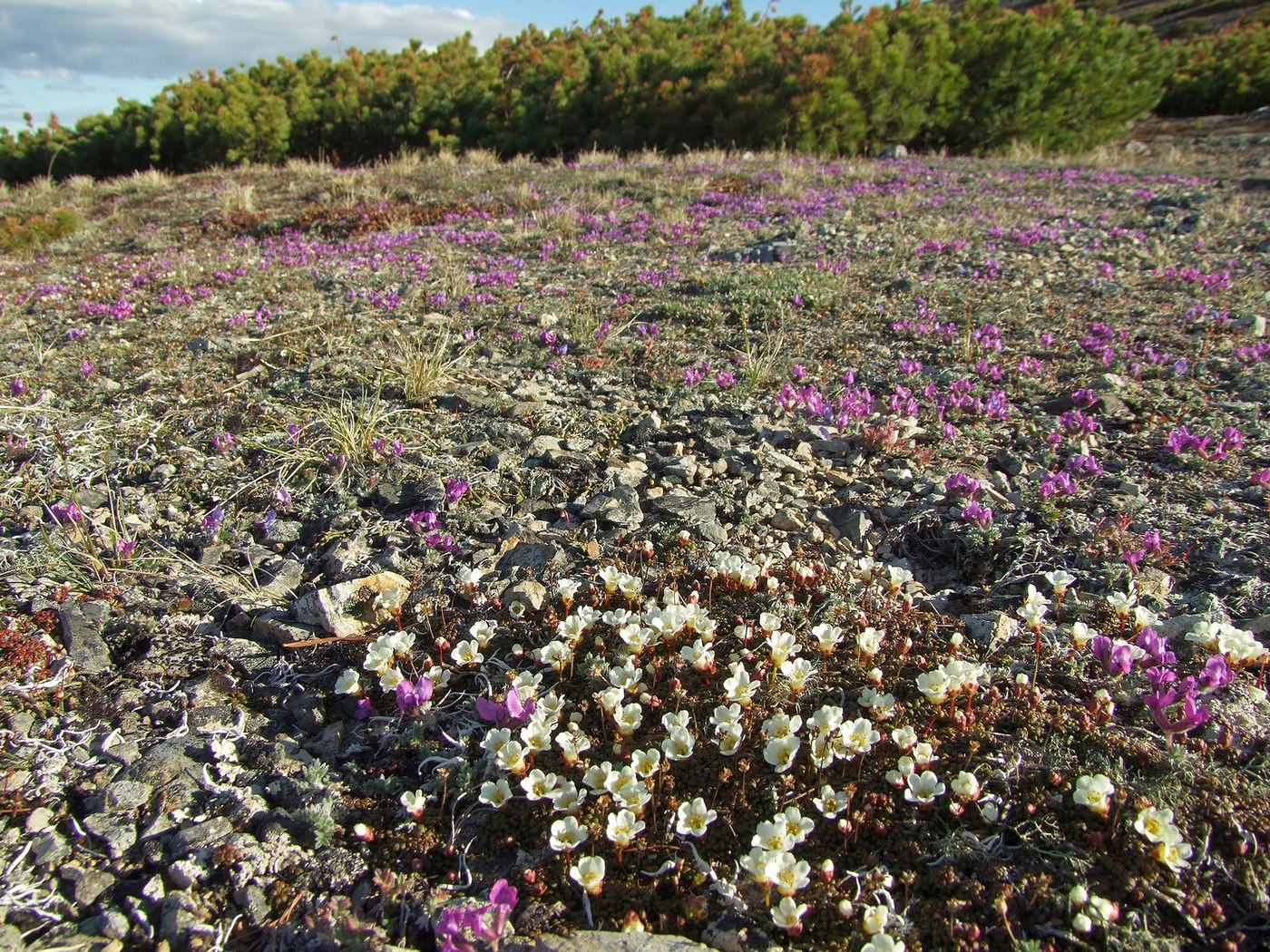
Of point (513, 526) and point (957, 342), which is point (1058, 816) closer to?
point (513, 526)

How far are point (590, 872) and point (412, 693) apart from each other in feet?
3.36

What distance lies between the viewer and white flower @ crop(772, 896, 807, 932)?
7.26 ft

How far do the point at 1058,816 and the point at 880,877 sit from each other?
0.65 meters

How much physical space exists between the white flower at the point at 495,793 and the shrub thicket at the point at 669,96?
17643mm

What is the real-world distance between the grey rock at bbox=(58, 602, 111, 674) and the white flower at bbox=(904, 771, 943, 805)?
10.4 ft

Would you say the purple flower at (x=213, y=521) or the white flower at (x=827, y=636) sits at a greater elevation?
the purple flower at (x=213, y=521)

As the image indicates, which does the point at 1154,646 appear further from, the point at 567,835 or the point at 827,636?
the point at 567,835

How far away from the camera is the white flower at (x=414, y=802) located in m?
2.60

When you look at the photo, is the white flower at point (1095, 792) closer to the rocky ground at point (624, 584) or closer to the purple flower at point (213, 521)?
the rocky ground at point (624, 584)

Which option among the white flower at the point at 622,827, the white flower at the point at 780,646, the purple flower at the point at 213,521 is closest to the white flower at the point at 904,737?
the white flower at the point at 780,646

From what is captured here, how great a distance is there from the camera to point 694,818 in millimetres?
2549

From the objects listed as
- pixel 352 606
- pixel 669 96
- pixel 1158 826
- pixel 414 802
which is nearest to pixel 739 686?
pixel 414 802

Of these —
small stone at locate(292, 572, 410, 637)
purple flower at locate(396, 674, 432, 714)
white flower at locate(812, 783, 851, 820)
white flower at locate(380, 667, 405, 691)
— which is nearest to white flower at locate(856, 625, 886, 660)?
white flower at locate(812, 783, 851, 820)

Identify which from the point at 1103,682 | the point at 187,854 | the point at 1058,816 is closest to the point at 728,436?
the point at 1103,682
